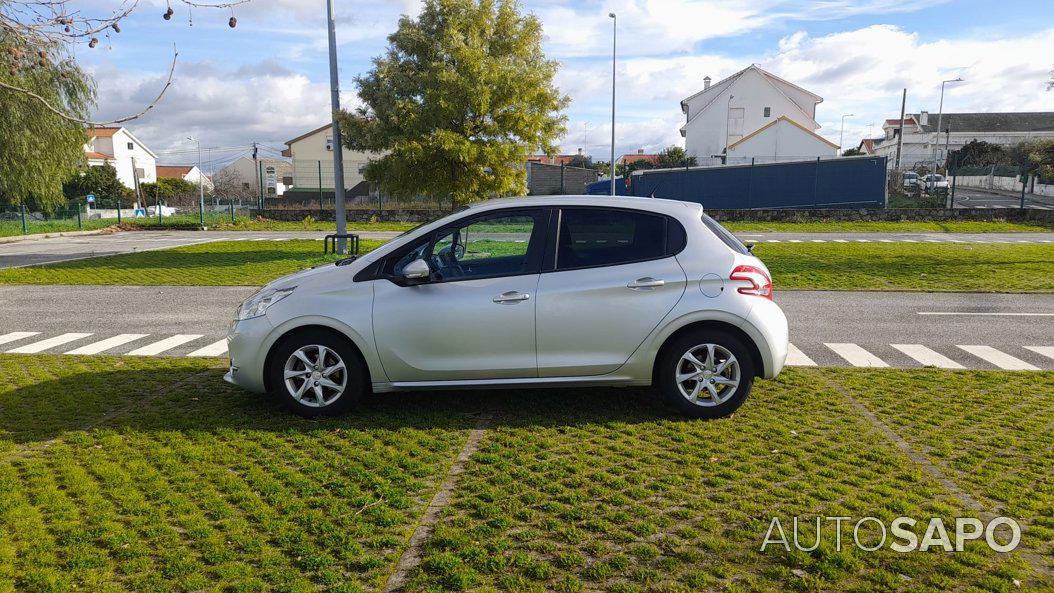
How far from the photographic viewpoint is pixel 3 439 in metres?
5.15

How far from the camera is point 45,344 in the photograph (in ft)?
28.5

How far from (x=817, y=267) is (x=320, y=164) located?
24.5 metres

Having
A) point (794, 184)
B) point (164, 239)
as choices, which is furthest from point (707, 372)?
point (794, 184)

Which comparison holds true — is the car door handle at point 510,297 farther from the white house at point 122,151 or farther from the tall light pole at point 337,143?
the white house at point 122,151

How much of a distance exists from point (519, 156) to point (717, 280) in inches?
561

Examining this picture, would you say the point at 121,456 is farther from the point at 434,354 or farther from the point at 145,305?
the point at 145,305

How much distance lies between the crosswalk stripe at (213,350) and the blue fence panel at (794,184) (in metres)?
26.2

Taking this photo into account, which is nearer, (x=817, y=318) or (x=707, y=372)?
(x=707, y=372)

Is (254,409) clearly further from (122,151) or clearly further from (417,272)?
(122,151)

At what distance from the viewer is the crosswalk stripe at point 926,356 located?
7.56 metres

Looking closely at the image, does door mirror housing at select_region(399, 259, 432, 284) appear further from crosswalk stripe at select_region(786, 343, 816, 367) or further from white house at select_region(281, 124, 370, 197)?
white house at select_region(281, 124, 370, 197)

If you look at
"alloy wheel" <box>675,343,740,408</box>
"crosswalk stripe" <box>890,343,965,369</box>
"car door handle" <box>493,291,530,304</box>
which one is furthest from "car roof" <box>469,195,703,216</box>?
"crosswalk stripe" <box>890,343,965,369</box>

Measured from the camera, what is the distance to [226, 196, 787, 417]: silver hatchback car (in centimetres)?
544

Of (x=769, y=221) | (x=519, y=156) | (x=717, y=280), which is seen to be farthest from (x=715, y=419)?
(x=769, y=221)
